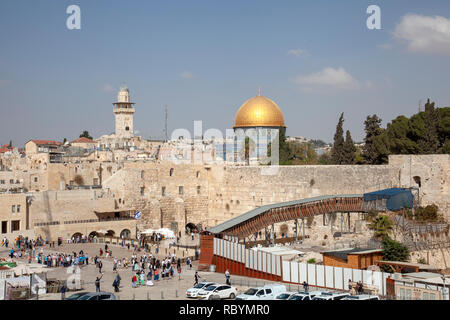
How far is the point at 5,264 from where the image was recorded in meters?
21.1

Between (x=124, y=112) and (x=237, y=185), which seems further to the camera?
(x=124, y=112)

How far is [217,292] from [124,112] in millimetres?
52293

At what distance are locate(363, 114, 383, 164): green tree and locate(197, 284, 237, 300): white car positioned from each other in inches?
934

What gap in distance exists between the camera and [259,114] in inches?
2189

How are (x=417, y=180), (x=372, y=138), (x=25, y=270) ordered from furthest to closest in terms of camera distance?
(x=372, y=138)
(x=417, y=180)
(x=25, y=270)

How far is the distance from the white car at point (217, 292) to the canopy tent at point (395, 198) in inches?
570

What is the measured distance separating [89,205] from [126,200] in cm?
281

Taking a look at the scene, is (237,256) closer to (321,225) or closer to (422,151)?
(321,225)

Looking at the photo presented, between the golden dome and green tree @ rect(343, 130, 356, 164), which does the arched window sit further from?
the golden dome

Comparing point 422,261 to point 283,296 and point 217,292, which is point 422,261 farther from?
point 217,292

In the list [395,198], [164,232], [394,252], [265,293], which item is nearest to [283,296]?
[265,293]

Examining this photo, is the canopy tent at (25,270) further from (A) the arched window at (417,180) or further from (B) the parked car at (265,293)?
(A) the arched window at (417,180)

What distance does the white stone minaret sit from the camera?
67.5m

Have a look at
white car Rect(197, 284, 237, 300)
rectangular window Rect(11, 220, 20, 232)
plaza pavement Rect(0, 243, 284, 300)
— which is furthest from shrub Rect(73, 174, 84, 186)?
white car Rect(197, 284, 237, 300)
